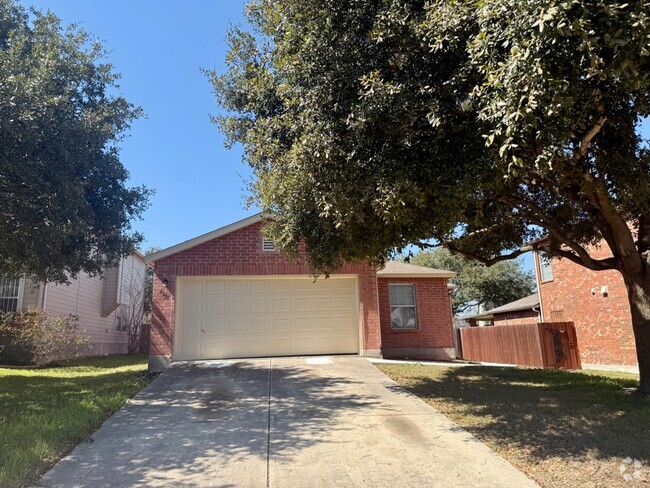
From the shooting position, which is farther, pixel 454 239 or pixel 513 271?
pixel 513 271

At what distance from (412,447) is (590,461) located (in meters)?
2.02

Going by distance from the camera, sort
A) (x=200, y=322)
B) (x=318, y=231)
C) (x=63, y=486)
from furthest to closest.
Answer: (x=200, y=322) → (x=318, y=231) → (x=63, y=486)

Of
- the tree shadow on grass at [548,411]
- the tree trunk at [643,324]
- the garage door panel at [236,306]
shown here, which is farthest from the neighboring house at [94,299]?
the tree trunk at [643,324]

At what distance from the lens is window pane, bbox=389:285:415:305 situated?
16.2m

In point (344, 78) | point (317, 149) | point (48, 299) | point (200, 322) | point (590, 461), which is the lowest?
point (590, 461)

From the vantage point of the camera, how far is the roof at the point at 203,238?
43.5 ft

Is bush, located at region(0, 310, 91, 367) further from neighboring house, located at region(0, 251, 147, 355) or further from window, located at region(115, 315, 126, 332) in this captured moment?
window, located at region(115, 315, 126, 332)

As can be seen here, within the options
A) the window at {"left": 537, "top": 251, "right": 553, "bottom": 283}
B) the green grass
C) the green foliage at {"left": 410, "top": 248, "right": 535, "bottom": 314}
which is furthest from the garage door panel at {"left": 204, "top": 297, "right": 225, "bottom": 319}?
the green foliage at {"left": 410, "top": 248, "right": 535, "bottom": 314}

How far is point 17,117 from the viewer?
25.9ft

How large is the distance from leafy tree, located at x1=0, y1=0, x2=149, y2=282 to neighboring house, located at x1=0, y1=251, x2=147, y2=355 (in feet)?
10.1

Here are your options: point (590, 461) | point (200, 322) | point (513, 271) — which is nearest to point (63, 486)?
point (590, 461)

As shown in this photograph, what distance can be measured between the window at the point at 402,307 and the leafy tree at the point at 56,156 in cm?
858

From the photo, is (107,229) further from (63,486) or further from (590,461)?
(590,461)

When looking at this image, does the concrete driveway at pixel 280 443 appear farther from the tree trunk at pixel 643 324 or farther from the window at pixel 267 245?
the window at pixel 267 245
